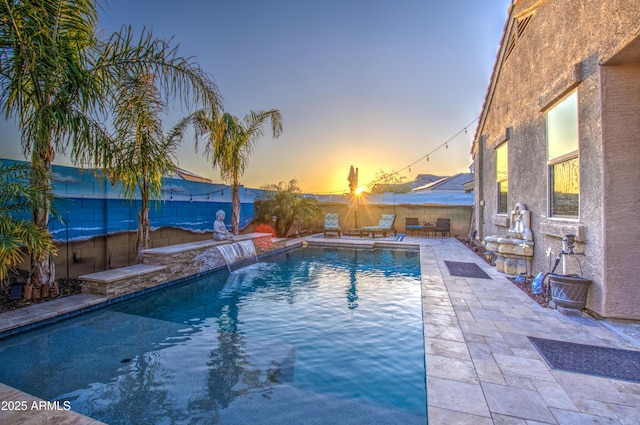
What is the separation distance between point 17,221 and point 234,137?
5828 mm

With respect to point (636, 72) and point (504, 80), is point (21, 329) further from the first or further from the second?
point (504, 80)

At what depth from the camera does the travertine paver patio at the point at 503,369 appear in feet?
6.83

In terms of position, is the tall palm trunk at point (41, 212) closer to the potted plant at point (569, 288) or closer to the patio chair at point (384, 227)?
the potted plant at point (569, 288)

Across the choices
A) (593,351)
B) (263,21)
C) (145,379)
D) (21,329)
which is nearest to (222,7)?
(263,21)

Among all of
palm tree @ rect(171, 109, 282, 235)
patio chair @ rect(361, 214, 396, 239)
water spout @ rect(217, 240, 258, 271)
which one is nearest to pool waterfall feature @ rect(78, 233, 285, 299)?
water spout @ rect(217, 240, 258, 271)

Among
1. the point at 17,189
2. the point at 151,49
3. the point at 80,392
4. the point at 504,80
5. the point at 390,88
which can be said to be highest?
the point at 390,88

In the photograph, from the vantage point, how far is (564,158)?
4.65m

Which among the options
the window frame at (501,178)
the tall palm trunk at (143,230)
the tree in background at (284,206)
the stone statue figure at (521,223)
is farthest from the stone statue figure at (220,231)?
the window frame at (501,178)

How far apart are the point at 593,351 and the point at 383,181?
3495cm

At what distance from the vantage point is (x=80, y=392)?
2654 millimetres

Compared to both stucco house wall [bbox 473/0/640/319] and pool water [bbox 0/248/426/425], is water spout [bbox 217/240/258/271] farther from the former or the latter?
stucco house wall [bbox 473/0/640/319]

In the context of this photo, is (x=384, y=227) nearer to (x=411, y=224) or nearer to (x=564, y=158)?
(x=411, y=224)

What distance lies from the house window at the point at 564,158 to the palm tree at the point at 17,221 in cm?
760

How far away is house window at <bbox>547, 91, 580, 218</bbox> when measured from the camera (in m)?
4.41
